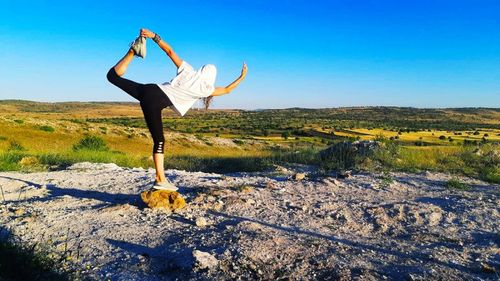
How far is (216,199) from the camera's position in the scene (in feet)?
19.6

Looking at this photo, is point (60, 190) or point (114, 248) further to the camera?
point (60, 190)

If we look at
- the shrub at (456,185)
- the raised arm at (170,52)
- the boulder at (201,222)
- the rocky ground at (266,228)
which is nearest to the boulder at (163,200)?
the rocky ground at (266,228)

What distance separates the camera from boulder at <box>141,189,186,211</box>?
18.3 feet

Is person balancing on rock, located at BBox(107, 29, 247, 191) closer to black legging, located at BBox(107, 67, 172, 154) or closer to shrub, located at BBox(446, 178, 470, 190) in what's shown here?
black legging, located at BBox(107, 67, 172, 154)

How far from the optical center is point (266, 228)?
485cm

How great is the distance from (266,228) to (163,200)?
1.54m

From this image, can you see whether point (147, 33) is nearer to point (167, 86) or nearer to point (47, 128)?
point (167, 86)

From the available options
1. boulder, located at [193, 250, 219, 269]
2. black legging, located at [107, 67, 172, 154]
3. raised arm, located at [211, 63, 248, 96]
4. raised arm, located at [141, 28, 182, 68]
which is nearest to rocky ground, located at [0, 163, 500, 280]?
boulder, located at [193, 250, 219, 269]

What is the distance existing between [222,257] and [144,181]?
3889mm

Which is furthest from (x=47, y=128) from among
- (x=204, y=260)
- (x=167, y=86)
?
(x=204, y=260)

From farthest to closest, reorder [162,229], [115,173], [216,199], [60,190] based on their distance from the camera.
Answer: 1. [115,173]
2. [60,190]
3. [216,199]
4. [162,229]

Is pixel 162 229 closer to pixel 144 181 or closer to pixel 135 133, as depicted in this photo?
pixel 144 181

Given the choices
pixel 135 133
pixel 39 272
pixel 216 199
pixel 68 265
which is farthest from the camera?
pixel 135 133

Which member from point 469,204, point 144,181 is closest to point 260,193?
point 144,181
